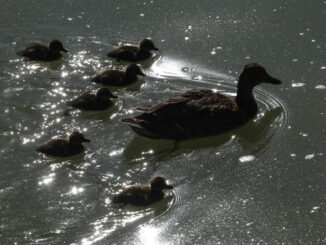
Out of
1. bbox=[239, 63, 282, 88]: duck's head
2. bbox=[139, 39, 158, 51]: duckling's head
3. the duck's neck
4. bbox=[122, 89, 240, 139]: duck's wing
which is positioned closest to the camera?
bbox=[122, 89, 240, 139]: duck's wing

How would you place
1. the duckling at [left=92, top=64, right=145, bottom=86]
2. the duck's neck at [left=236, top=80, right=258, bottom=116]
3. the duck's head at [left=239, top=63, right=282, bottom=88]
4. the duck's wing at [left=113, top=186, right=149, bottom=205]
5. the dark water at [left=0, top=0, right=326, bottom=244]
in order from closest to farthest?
the dark water at [left=0, top=0, right=326, bottom=244] < the duck's wing at [left=113, top=186, right=149, bottom=205] < the duck's neck at [left=236, top=80, right=258, bottom=116] < the duck's head at [left=239, top=63, right=282, bottom=88] < the duckling at [left=92, top=64, right=145, bottom=86]

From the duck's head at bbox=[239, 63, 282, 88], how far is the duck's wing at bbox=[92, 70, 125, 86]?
1225 millimetres

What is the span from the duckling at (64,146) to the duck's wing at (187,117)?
514 mm

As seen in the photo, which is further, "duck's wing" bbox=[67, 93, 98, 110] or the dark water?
"duck's wing" bbox=[67, 93, 98, 110]

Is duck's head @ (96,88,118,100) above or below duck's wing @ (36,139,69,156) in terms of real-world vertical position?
above

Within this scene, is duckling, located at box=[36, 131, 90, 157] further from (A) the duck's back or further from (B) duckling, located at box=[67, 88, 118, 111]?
(B) duckling, located at box=[67, 88, 118, 111]

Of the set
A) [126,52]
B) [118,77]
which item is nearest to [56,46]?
[126,52]

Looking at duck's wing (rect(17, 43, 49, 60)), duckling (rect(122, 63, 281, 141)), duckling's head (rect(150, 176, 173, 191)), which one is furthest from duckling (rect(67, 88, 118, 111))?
duckling's head (rect(150, 176, 173, 191))

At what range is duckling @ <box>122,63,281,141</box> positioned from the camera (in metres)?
6.54

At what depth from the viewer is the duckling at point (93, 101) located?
270 inches

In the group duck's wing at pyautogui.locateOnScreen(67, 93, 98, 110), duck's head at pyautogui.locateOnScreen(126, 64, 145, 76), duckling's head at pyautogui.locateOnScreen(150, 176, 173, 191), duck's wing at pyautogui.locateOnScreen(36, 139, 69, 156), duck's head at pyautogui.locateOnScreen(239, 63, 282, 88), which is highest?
duck's head at pyautogui.locateOnScreen(239, 63, 282, 88)

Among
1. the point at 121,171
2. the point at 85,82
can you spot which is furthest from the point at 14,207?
the point at 85,82

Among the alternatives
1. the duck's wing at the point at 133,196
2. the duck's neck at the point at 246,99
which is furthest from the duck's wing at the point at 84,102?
the duck's wing at the point at 133,196

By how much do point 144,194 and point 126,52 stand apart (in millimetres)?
2738
